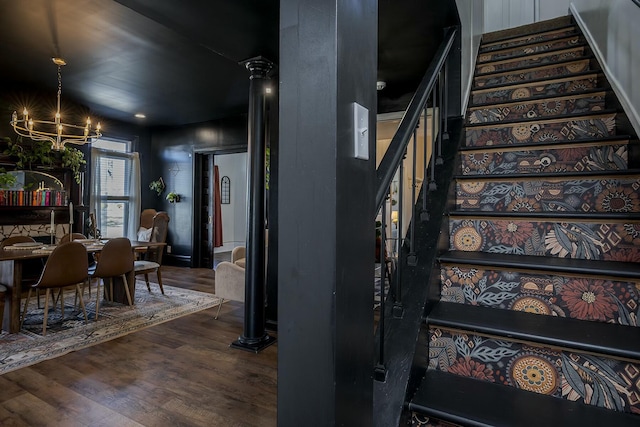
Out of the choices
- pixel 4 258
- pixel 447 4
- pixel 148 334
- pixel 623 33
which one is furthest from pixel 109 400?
pixel 623 33

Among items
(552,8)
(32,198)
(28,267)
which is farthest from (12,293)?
(552,8)

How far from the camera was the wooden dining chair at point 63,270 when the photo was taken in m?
3.24

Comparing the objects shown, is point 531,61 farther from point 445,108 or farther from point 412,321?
point 412,321

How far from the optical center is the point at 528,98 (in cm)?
249

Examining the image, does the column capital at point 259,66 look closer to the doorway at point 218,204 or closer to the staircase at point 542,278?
the staircase at point 542,278

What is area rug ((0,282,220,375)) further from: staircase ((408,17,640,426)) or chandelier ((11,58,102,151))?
staircase ((408,17,640,426))

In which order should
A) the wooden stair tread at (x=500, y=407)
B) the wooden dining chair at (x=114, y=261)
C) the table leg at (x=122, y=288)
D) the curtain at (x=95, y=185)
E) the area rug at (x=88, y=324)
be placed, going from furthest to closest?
the curtain at (x=95, y=185), the table leg at (x=122, y=288), the wooden dining chair at (x=114, y=261), the area rug at (x=88, y=324), the wooden stair tread at (x=500, y=407)

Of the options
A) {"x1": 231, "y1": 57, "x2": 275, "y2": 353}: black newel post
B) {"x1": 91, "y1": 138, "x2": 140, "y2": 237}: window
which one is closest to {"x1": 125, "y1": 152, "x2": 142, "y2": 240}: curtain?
{"x1": 91, "y1": 138, "x2": 140, "y2": 237}: window

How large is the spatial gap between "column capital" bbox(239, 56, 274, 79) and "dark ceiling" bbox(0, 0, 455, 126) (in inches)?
2.0

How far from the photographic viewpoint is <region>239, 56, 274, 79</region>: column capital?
2969 millimetres

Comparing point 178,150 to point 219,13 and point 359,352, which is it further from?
point 359,352

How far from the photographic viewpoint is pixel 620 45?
2.16 meters

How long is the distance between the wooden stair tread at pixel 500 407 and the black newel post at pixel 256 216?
1.98 m

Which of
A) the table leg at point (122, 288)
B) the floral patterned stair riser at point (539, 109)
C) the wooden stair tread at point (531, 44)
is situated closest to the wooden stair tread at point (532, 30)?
the wooden stair tread at point (531, 44)
